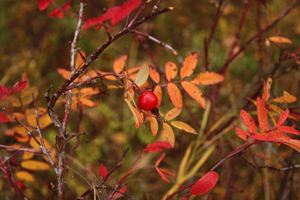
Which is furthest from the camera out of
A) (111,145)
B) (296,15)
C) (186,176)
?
(296,15)

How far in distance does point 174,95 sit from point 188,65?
0.32 ft

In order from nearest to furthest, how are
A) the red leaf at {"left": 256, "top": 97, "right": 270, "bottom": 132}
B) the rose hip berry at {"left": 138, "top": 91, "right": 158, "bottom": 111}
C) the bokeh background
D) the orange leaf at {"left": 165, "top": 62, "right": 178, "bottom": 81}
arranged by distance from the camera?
the rose hip berry at {"left": 138, "top": 91, "right": 158, "bottom": 111}, the red leaf at {"left": 256, "top": 97, "right": 270, "bottom": 132}, the orange leaf at {"left": 165, "top": 62, "right": 178, "bottom": 81}, the bokeh background

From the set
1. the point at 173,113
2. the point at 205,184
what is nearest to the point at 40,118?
the point at 173,113

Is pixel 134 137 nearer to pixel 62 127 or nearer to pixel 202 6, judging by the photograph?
pixel 202 6

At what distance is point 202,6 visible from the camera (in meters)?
2.31

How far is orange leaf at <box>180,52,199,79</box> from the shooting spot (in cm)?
97

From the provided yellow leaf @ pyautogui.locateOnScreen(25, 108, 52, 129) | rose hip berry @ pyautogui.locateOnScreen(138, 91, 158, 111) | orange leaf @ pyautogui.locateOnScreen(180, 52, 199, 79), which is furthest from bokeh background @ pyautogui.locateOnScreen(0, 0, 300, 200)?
rose hip berry @ pyautogui.locateOnScreen(138, 91, 158, 111)

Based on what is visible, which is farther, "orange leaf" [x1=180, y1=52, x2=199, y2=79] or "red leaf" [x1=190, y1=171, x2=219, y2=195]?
"orange leaf" [x1=180, y1=52, x2=199, y2=79]

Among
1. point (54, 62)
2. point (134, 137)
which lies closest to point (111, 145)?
point (134, 137)

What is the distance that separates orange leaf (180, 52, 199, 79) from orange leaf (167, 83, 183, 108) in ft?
0.16

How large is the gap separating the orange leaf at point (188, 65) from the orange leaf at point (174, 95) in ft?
0.16

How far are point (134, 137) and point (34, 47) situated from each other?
2.30 feet

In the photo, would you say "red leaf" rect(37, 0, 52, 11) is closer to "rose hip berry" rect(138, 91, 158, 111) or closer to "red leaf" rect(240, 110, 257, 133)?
"rose hip berry" rect(138, 91, 158, 111)

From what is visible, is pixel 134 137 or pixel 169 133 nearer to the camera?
pixel 169 133
